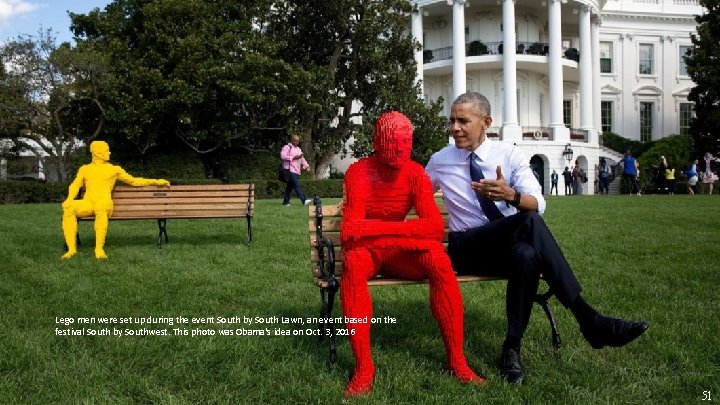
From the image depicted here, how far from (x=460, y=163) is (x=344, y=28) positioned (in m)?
24.1

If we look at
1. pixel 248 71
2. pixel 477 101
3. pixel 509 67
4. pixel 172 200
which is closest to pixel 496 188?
pixel 477 101

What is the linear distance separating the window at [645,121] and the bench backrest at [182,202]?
140 feet

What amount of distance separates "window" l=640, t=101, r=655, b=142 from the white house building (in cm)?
7

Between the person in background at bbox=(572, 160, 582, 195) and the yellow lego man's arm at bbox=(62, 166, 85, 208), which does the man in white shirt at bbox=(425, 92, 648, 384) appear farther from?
the person in background at bbox=(572, 160, 582, 195)

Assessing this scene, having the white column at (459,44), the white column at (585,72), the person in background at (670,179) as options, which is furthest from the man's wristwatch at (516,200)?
the white column at (585,72)

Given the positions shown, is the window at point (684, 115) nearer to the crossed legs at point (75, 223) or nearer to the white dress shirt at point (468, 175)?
the crossed legs at point (75, 223)

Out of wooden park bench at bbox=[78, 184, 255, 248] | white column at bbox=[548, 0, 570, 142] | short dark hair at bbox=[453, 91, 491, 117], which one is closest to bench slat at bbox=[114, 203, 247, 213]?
wooden park bench at bbox=[78, 184, 255, 248]

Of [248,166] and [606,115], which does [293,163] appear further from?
[606,115]

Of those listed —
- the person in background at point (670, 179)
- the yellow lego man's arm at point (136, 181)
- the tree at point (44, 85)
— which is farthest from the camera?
the person in background at point (670, 179)

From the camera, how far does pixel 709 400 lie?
2.98m

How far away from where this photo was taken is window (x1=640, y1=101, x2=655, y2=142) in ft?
149

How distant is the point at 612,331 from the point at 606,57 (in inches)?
1805

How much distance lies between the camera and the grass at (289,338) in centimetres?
315

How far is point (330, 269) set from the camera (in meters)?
3.62
